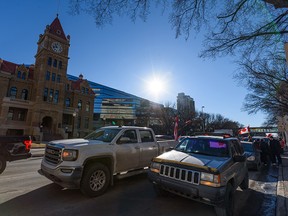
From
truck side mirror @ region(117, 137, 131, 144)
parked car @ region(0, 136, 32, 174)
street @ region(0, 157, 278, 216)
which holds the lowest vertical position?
street @ region(0, 157, 278, 216)

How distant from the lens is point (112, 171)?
5.27 meters

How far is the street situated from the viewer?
13.2 feet

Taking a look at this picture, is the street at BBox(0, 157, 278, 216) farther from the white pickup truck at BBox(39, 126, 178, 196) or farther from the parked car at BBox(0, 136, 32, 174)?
the parked car at BBox(0, 136, 32, 174)

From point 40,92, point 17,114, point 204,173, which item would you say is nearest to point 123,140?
point 204,173

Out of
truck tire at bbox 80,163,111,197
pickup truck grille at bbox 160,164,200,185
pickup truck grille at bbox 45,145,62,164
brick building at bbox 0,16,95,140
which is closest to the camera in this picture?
pickup truck grille at bbox 160,164,200,185

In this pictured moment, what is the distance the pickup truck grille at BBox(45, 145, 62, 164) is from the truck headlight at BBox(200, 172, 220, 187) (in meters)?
3.55

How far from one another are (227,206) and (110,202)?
8.83 ft

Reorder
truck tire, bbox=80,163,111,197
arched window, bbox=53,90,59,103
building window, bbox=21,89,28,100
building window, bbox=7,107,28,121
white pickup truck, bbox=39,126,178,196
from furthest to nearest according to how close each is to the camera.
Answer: arched window, bbox=53,90,59,103, building window, bbox=21,89,28,100, building window, bbox=7,107,28,121, truck tire, bbox=80,163,111,197, white pickup truck, bbox=39,126,178,196

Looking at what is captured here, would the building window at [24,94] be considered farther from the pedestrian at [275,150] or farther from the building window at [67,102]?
the pedestrian at [275,150]

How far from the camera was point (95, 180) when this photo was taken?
193 inches

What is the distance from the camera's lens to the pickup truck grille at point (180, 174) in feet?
12.7

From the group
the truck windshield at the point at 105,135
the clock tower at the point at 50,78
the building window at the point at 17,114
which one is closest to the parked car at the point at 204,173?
the truck windshield at the point at 105,135

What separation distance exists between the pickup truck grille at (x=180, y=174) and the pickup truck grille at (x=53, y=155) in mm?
2697

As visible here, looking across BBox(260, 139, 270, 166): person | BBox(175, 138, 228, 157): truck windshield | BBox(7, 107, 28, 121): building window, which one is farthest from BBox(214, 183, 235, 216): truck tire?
BBox(7, 107, 28, 121): building window
